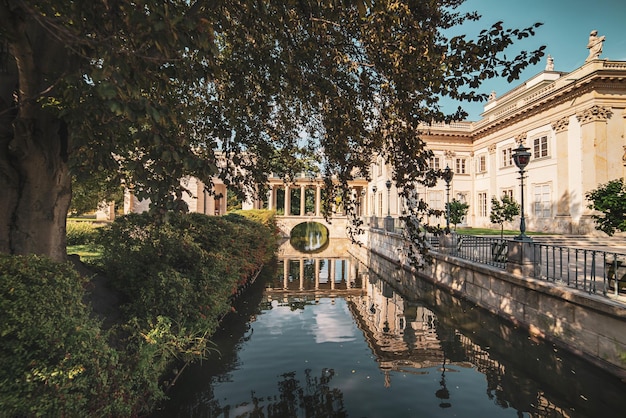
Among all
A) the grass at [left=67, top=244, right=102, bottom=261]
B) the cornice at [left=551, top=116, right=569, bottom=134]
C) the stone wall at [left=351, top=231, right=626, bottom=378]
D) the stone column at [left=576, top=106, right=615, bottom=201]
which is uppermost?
the cornice at [left=551, top=116, right=569, bottom=134]

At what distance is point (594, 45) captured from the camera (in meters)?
22.2

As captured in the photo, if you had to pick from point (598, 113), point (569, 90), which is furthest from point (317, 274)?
point (569, 90)

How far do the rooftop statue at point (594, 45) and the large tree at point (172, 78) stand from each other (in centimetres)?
2524

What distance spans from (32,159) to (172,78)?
92.9 inches

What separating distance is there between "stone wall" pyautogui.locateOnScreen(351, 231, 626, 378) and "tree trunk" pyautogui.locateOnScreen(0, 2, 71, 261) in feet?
19.9

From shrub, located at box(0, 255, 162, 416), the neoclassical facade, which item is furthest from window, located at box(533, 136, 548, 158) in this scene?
shrub, located at box(0, 255, 162, 416)

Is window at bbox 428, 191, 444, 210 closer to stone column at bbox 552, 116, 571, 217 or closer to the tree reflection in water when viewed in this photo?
stone column at bbox 552, 116, 571, 217

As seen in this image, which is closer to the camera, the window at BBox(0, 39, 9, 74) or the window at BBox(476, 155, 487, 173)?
the window at BBox(0, 39, 9, 74)

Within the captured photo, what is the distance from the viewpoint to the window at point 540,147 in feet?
87.3

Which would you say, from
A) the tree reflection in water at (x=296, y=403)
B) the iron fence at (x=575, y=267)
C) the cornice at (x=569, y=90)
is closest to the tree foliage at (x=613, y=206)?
the iron fence at (x=575, y=267)

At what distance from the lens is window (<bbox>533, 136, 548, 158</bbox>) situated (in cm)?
2661

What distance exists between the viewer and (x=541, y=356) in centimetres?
684

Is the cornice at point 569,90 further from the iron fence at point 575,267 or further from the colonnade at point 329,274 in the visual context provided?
the colonnade at point 329,274

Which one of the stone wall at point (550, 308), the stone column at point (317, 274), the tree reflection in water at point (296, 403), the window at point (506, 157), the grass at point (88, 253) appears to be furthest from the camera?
the window at point (506, 157)
